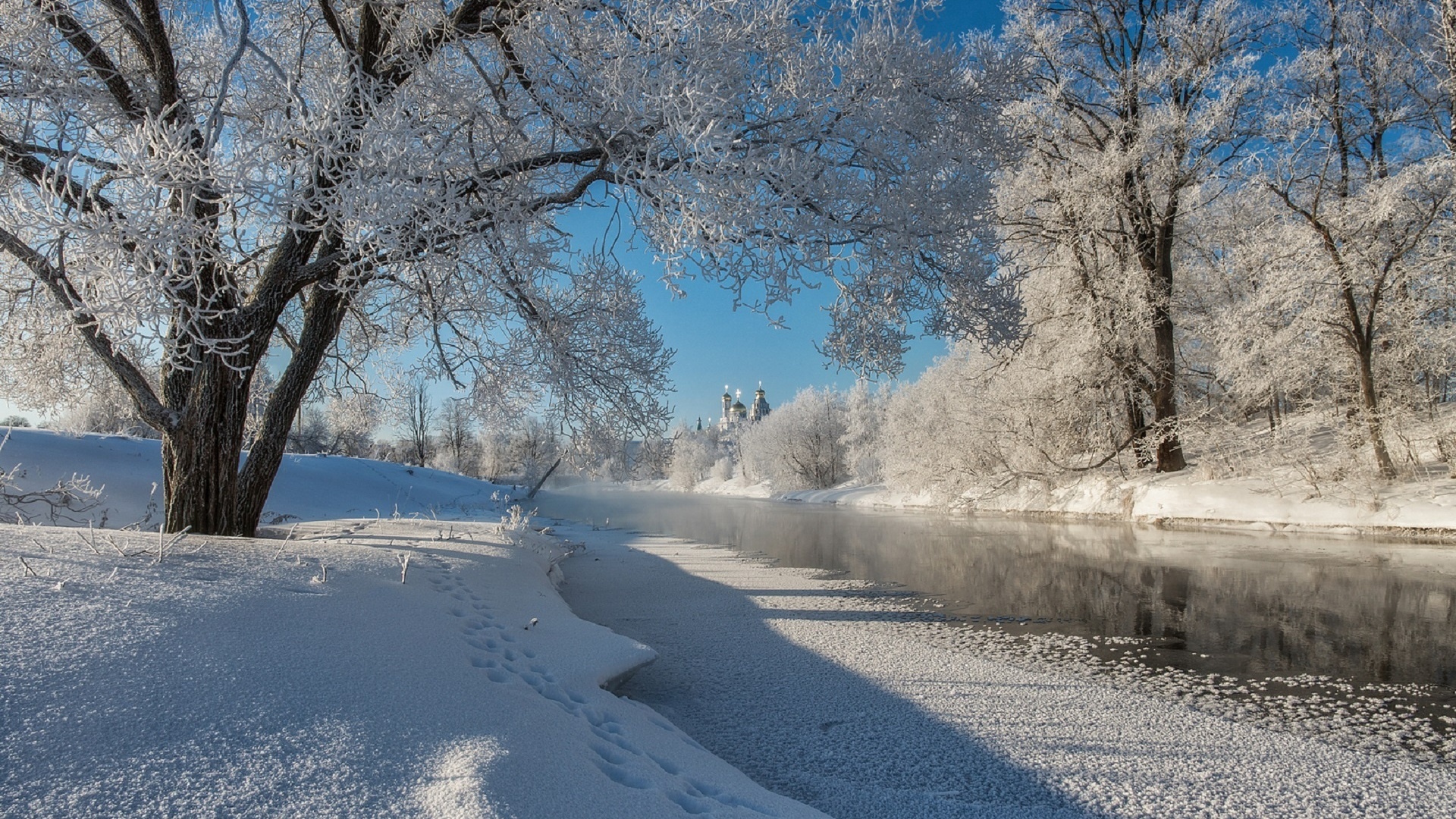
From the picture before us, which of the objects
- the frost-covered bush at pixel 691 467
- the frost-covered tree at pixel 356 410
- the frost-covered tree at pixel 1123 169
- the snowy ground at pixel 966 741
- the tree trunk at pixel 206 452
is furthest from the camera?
the frost-covered bush at pixel 691 467

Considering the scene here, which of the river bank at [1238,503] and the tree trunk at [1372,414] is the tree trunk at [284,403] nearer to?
the river bank at [1238,503]

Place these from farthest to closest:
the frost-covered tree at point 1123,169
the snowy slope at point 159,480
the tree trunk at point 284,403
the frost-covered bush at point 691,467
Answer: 1. the frost-covered bush at point 691,467
2. the frost-covered tree at point 1123,169
3. the snowy slope at point 159,480
4. the tree trunk at point 284,403

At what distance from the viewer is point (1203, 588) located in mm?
7457

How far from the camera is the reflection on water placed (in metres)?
5.11

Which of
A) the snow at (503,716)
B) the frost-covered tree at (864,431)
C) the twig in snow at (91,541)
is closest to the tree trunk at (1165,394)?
the snow at (503,716)

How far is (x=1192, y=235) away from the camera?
16578 mm

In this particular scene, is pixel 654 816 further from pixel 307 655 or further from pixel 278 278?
pixel 278 278

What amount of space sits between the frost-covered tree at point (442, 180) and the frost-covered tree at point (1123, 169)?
10.1 m

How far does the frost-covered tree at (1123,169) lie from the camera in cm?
1435

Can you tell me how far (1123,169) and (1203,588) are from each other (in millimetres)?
10076

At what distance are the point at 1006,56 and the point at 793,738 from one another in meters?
5.89

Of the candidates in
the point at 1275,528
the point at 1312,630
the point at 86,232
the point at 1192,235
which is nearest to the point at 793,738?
the point at 86,232

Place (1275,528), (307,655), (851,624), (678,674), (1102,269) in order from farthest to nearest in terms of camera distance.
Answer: (1102,269), (1275,528), (851,624), (678,674), (307,655)

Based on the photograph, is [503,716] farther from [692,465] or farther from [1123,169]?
[692,465]
